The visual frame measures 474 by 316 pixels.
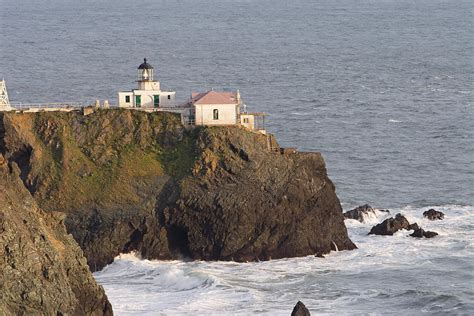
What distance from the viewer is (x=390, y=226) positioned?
86875mm

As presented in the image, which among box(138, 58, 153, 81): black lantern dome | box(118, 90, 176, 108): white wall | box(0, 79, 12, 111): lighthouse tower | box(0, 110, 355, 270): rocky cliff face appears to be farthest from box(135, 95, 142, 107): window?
box(0, 79, 12, 111): lighthouse tower

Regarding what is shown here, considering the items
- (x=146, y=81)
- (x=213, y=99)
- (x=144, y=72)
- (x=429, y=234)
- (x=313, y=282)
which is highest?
(x=144, y=72)

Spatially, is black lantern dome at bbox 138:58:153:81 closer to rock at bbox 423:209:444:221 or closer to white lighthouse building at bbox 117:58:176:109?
white lighthouse building at bbox 117:58:176:109

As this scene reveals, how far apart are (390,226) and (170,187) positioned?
1449 centimetres

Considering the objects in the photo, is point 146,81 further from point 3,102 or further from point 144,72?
point 3,102

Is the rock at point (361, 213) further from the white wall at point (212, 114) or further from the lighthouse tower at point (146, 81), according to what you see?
the lighthouse tower at point (146, 81)

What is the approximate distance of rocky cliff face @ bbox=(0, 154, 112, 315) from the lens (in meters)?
54.2

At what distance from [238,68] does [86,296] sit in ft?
355

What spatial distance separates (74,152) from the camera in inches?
3189

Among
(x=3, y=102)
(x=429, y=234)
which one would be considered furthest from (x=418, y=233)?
(x=3, y=102)

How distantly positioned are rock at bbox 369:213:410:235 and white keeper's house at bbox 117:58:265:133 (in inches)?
348

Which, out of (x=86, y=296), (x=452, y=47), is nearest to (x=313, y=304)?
(x=86, y=296)

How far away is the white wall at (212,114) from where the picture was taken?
3290 inches

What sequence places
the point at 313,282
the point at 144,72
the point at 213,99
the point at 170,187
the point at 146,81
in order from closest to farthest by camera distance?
the point at 313,282
the point at 170,187
the point at 213,99
the point at 146,81
the point at 144,72
